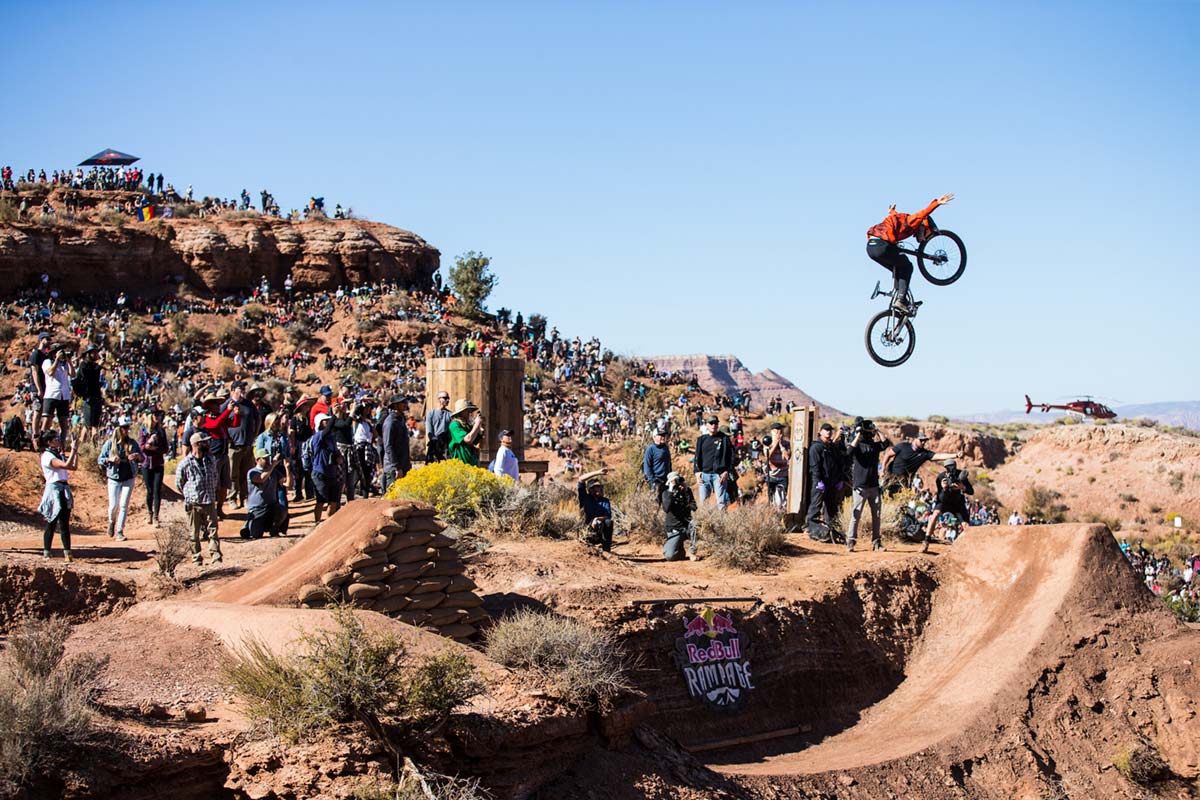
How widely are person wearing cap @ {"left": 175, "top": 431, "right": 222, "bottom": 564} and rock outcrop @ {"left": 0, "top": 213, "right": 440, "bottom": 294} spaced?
142ft

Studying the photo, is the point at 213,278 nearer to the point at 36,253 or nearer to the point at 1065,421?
the point at 36,253

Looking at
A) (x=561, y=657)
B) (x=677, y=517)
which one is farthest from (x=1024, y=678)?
(x=561, y=657)

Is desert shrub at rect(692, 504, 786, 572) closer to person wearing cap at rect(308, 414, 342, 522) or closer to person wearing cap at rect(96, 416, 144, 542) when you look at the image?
person wearing cap at rect(308, 414, 342, 522)

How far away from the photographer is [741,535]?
14.9 m

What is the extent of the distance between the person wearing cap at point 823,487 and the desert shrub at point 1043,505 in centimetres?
2764

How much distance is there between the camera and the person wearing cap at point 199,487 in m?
Answer: 12.3

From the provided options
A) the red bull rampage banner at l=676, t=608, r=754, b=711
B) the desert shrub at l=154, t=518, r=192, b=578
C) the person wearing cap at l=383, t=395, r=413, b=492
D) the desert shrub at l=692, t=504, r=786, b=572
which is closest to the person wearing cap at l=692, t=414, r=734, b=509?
the desert shrub at l=692, t=504, r=786, b=572

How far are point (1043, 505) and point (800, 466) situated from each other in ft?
105

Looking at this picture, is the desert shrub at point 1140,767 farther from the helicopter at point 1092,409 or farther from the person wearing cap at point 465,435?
the helicopter at point 1092,409

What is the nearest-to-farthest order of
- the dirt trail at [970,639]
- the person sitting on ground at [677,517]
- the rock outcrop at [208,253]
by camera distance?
the dirt trail at [970,639] < the person sitting on ground at [677,517] < the rock outcrop at [208,253]

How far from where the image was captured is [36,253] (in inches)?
1966

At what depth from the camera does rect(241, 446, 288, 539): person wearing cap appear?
13602 millimetres

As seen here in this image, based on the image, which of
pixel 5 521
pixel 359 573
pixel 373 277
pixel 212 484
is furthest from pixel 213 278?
pixel 359 573

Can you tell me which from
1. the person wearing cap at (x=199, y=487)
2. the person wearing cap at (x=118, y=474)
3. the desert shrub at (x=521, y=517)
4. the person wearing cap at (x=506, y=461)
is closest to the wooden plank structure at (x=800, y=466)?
the desert shrub at (x=521, y=517)
